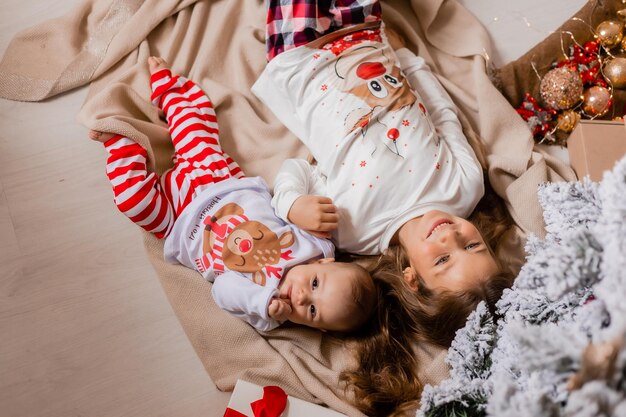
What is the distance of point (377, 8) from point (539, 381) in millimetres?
909

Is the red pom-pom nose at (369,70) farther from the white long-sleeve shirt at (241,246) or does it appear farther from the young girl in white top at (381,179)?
the white long-sleeve shirt at (241,246)

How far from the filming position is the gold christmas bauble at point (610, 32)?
1.20m

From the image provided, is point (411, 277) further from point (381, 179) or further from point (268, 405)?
point (268, 405)

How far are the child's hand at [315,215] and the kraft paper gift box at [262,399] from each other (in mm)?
328

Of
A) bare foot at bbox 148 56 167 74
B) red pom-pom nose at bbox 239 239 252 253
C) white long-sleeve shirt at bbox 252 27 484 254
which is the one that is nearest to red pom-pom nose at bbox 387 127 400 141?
white long-sleeve shirt at bbox 252 27 484 254

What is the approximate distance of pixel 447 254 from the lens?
959 millimetres

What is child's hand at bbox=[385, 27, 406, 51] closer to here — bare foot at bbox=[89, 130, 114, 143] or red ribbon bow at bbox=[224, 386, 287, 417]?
bare foot at bbox=[89, 130, 114, 143]

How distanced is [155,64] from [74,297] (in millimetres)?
577

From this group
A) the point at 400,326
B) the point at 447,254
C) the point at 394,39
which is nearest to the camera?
the point at 447,254

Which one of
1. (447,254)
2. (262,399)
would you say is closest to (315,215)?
(447,254)

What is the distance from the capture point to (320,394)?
1017 millimetres

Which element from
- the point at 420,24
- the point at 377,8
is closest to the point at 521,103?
the point at 420,24

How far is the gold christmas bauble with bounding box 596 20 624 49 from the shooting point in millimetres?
1196

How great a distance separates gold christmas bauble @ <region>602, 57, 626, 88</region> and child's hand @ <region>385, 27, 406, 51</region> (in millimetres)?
480
